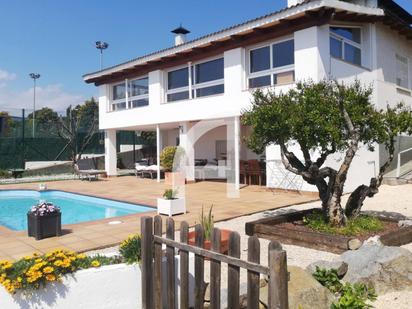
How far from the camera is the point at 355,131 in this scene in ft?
21.0

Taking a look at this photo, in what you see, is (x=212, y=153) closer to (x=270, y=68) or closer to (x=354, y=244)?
(x=270, y=68)

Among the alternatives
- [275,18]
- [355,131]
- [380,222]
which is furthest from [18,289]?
[275,18]

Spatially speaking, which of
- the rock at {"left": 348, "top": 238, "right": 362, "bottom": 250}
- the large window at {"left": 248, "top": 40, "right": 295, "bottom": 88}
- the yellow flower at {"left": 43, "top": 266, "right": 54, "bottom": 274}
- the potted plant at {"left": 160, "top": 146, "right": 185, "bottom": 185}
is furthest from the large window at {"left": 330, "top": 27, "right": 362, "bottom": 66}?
the yellow flower at {"left": 43, "top": 266, "right": 54, "bottom": 274}

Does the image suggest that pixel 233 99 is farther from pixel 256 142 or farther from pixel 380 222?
pixel 380 222

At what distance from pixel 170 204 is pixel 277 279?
6464 millimetres

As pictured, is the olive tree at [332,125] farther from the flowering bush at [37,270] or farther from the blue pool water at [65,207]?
the blue pool water at [65,207]

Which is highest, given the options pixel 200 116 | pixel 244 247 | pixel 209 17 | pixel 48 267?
pixel 209 17

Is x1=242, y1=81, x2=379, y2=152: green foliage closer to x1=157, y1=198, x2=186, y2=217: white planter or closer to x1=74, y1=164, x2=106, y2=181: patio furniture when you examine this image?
x1=157, y1=198, x2=186, y2=217: white planter

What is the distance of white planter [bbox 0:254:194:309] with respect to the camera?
3.33 metres

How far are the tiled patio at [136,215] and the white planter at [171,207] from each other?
170mm

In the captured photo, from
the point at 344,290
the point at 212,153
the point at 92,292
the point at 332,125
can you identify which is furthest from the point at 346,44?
the point at 92,292

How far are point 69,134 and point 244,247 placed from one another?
20866 mm

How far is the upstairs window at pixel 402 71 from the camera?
15453 millimetres

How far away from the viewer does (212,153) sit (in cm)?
2048
